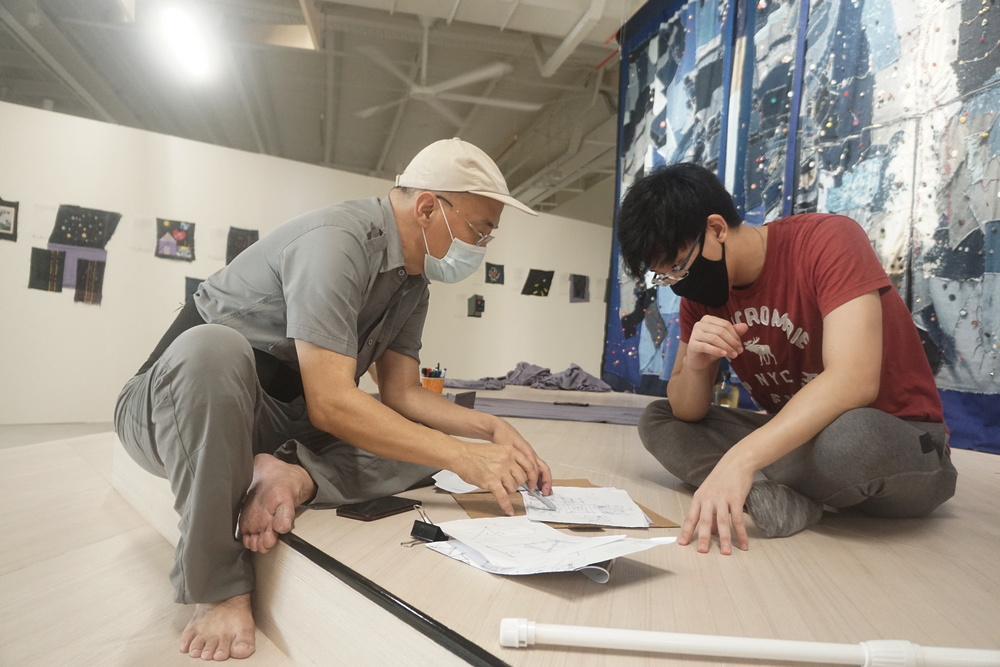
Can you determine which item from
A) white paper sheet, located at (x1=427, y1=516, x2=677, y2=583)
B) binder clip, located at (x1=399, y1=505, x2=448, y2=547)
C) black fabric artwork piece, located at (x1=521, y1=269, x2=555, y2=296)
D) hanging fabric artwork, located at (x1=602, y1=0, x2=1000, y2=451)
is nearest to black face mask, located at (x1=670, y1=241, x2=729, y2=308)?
white paper sheet, located at (x1=427, y1=516, x2=677, y2=583)

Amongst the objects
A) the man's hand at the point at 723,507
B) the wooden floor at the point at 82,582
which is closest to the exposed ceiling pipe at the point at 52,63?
the wooden floor at the point at 82,582

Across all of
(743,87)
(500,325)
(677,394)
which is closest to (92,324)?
(500,325)

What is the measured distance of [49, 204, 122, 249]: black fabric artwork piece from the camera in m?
4.04

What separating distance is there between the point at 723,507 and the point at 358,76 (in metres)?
6.19

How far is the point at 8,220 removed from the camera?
3895 millimetres

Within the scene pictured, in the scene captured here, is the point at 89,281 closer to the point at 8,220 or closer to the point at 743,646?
the point at 8,220

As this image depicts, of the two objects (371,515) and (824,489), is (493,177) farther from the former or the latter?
(824,489)

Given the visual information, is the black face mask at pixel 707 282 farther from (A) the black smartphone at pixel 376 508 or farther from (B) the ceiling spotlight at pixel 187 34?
(B) the ceiling spotlight at pixel 187 34

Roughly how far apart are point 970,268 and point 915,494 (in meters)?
1.40

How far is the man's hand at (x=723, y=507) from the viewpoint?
1.13 meters

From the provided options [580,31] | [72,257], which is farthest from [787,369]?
[72,257]

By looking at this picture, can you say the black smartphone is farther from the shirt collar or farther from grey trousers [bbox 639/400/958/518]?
grey trousers [bbox 639/400/958/518]

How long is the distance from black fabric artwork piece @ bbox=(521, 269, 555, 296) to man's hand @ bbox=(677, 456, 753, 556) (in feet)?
16.3

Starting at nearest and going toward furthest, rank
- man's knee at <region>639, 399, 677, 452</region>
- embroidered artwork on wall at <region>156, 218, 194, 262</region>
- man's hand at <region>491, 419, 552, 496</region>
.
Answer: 1. man's hand at <region>491, 419, 552, 496</region>
2. man's knee at <region>639, 399, 677, 452</region>
3. embroidered artwork on wall at <region>156, 218, 194, 262</region>
